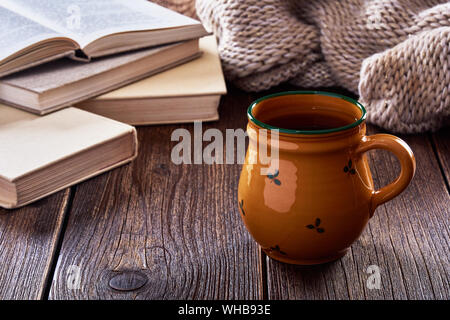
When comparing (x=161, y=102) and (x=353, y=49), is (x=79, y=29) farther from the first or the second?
(x=353, y=49)

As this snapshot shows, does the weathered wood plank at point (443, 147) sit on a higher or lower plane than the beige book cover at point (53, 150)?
lower

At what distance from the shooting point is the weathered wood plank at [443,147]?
29.7 inches

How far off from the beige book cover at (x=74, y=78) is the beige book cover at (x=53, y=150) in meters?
0.02

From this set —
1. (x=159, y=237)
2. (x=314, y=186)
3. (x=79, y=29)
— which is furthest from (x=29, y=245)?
(x=79, y=29)

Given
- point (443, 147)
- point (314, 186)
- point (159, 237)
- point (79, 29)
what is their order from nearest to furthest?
point (314, 186) < point (159, 237) < point (443, 147) < point (79, 29)

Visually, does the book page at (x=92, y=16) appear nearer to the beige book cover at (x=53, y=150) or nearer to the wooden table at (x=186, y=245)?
the beige book cover at (x=53, y=150)

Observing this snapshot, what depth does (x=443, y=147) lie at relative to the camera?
0.81m

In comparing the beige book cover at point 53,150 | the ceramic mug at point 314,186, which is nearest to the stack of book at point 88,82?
the beige book cover at point 53,150

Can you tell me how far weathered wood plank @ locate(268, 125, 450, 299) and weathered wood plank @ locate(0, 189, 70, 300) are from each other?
22 centimetres

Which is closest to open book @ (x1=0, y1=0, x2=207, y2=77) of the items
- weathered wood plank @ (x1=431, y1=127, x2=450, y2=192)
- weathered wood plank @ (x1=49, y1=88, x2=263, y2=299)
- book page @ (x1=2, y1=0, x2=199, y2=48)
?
book page @ (x1=2, y1=0, x2=199, y2=48)

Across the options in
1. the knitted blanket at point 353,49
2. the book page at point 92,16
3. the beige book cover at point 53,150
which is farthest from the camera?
the book page at point 92,16

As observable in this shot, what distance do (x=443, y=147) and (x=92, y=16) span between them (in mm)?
581

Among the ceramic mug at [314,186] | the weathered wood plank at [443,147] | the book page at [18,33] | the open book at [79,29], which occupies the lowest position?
the weathered wood plank at [443,147]

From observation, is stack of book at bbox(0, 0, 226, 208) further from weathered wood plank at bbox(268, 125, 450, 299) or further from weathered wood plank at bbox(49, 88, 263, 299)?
weathered wood plank at bbox(268, 125, 450, 299)
